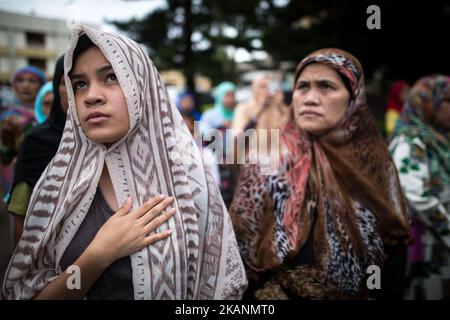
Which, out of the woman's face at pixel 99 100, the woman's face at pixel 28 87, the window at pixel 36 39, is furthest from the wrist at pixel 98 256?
the woman's face at pixel 28 87

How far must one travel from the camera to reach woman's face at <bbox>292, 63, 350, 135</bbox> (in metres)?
1.73

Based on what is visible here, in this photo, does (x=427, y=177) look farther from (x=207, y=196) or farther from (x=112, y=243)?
(x=112, y=243)

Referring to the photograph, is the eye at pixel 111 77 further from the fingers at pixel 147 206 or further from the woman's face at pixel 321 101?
the woman's face at pixel 321 101

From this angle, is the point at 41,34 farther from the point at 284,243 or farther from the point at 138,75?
the point at 284,243

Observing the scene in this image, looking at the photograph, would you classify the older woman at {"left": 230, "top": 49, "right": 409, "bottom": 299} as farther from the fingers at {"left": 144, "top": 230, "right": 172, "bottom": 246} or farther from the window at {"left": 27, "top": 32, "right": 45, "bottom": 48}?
the window at {"left": 27, "top": 32, "right": 45, "bottom": 48}

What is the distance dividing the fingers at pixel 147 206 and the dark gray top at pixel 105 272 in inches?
5.0

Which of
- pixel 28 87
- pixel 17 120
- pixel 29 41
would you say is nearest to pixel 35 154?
pixel 17 120

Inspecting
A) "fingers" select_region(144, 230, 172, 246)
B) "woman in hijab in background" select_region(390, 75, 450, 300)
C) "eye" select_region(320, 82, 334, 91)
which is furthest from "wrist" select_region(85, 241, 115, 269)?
"woman in hijab in background" select_region(390, 75, 450, 300)

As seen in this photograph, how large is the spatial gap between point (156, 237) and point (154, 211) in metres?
0.08

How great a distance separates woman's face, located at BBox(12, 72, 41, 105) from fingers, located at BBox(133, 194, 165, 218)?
2.35 metres

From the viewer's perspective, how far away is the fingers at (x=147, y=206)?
116cm

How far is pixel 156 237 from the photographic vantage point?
3.76ft
